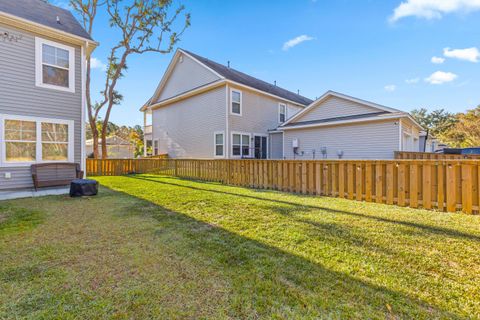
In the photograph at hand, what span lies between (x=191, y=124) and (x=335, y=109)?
899cm

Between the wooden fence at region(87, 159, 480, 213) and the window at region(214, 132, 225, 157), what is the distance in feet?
12.9

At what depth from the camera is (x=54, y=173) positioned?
25.2 feet

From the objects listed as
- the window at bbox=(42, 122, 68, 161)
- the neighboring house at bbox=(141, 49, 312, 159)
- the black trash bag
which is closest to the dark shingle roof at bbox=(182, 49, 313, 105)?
the neighboring house at bbox=(141, 49, 312, 159)

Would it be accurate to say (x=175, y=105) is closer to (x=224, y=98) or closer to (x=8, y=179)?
(x=224, y=98)

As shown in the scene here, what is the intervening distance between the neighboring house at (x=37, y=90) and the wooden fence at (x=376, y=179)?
18.8 feet

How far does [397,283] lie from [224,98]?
12.3 metres

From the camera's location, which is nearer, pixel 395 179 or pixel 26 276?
pixel 26 276

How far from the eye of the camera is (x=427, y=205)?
15.9 ft

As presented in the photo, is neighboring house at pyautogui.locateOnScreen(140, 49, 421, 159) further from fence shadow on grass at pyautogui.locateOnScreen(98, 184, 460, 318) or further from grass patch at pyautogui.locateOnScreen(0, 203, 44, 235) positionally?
fence shadow on grass at pyautogui.locateOnScreen(98, 184, 460, 318)

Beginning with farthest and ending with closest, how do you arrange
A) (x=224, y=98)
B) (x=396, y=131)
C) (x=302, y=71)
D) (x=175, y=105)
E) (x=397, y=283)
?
(x=302, y=71) < (x=175, y=105) < (x=224, y=98) < (x=396, y=131) < (x=397, y=283)

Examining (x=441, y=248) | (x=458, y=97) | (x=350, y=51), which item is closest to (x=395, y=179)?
(x=441, y=248)

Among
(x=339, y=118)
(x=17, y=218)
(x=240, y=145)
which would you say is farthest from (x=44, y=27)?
(x=339, y=118)

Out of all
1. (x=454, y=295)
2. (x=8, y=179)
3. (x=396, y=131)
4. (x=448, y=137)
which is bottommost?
(x=454, y=295)

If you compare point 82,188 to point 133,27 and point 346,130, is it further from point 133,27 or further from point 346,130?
point 133,27
